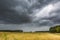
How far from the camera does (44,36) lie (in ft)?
6.59

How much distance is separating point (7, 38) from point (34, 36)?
0.38 meters

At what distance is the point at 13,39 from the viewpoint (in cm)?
196

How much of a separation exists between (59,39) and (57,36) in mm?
49

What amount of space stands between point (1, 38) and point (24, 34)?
1.04 feet

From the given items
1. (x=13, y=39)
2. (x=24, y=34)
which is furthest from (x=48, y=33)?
(x=13, y=39)

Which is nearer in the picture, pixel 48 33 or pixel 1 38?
pixel 1 38

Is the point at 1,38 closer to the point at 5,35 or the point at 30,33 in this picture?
the point at 5,35

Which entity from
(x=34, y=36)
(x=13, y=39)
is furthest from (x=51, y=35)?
(x=13, y=39)

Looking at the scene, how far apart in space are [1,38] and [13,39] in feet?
0.53

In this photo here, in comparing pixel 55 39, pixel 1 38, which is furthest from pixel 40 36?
pixel 1 38

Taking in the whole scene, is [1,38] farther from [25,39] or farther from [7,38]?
[25,39]

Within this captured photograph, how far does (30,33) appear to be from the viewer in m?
2.04

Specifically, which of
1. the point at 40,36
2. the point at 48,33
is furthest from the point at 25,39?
the point at 48,33

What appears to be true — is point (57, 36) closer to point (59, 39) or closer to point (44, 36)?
point (59, 39)
